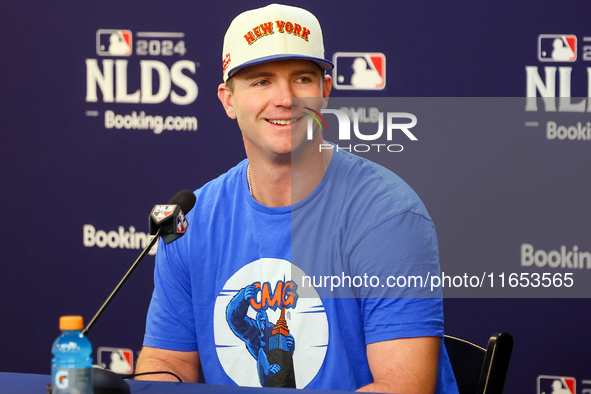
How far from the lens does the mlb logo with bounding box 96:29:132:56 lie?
119 inches

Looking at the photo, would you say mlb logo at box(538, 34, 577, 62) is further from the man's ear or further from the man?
the man's ear

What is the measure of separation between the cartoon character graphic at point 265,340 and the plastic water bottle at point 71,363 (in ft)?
2.11

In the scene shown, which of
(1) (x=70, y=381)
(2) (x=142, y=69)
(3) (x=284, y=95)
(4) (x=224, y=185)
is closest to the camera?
(1) (x=70, y=381)

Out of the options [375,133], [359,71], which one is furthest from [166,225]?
[359,71]

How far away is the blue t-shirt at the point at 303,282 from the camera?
171 cm

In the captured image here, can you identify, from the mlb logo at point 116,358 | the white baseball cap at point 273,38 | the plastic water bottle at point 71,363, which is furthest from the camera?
the mlb logo at point 116,358

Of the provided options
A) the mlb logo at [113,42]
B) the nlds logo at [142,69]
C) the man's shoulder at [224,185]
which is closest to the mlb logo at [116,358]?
the nlds logo at [142,69]

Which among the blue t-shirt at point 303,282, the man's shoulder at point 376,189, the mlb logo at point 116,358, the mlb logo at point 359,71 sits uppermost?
the mlb logo at point 359,71

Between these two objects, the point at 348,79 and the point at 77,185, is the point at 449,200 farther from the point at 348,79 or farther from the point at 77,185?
the point at 77,185

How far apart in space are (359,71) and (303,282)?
1260 mm

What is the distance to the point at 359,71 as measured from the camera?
2.83m

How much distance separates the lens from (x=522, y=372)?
2.75 meters

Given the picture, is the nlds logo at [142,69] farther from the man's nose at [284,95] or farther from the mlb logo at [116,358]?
the man's nose at [284,95]

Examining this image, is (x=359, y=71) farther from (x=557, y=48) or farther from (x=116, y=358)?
(x=116, y=358)
